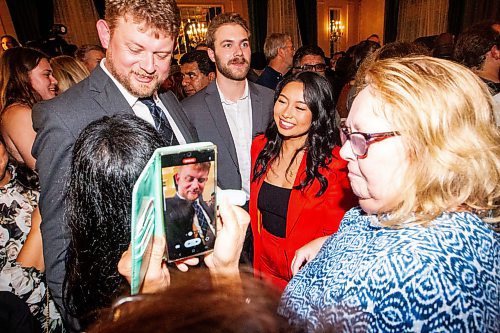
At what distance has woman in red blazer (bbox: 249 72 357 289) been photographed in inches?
80.0

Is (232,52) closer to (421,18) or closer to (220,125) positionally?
(220,125)

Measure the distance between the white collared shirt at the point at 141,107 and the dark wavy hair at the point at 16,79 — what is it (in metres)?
1.33

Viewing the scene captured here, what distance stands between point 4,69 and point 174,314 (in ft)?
9.63

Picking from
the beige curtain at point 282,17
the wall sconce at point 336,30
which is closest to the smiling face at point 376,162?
the beige curtain at point 282,17

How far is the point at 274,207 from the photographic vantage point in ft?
7.04

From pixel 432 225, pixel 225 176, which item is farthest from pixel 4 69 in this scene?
pixel 432 225

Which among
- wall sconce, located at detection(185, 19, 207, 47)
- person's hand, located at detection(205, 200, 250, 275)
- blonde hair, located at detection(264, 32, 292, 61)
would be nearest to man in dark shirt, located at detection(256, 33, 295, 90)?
blonde hair, located at detection(264, 32, 292, 61)

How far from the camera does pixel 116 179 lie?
0.79 meters

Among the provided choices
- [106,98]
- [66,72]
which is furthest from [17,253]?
[66,72]

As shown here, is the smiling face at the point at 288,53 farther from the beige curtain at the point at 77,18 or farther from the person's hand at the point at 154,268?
the beige curtain at the point at 77,18

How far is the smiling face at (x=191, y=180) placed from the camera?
689mm

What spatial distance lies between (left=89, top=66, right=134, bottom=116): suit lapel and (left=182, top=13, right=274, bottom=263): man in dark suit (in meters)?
1.15

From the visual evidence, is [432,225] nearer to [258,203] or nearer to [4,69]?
[258,203]

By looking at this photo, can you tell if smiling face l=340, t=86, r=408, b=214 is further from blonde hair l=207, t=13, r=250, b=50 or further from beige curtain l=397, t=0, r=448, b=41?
beige curtain l=397, t=0, r=448, b=41
